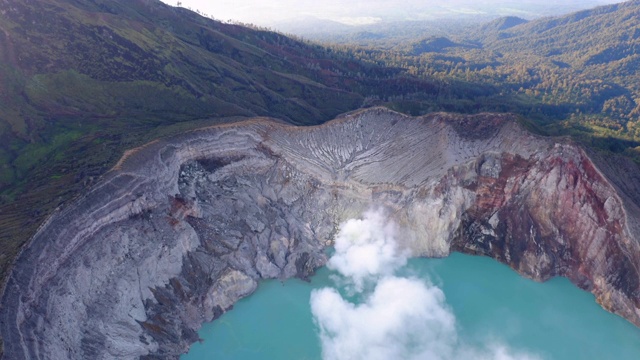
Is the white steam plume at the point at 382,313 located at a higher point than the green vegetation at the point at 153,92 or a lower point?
lower

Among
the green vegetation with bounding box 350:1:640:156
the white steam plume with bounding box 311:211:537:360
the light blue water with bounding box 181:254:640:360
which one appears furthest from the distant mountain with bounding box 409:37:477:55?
the light blue water with bounding box 181:254:640:360

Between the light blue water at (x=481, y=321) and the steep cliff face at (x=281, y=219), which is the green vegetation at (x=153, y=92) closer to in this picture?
the steep cliff face at (x=281, y=219)

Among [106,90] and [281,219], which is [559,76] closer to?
[281,219]

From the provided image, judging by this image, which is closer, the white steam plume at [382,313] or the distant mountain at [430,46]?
the white steam plume at [382,313]

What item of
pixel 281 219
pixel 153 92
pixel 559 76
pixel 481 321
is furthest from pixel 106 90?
pixel 559 76

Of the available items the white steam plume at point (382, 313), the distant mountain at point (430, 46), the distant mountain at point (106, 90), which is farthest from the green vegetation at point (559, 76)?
the white steam plume at point (382, 313)

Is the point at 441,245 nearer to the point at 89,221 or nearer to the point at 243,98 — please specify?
the point at 89,221

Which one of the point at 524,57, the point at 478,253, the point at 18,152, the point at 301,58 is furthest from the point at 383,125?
the point at 524,57

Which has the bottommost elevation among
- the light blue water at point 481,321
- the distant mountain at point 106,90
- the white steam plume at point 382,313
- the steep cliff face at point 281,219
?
the light blue water at point 481,321
